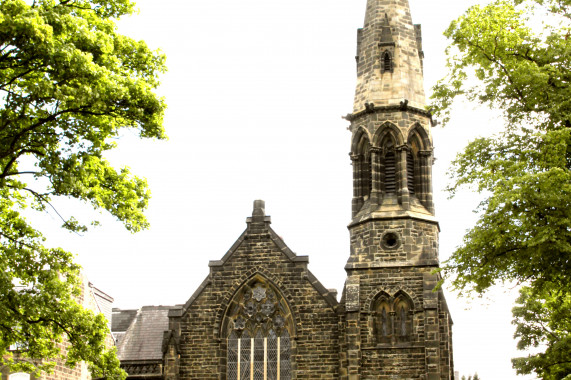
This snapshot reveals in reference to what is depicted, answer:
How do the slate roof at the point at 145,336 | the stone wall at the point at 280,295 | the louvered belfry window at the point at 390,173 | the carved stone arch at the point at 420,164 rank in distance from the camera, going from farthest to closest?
the slate roof at the point at 145,336
the louvered belfry window at the point at 390,173
the carved stone arch at the point at 420,164
the stone wall at the point at 280,295

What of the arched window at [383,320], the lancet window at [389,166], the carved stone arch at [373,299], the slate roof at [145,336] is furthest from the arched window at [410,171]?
the slate roof at [145,336]

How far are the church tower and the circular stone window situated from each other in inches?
1.3

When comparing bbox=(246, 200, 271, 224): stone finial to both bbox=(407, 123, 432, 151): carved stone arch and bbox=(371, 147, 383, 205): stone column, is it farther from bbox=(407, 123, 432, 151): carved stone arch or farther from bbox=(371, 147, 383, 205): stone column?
bbox=(407, 123, 432, 151): carved stone arch

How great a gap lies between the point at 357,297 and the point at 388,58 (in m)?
8.91

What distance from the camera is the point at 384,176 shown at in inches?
1188

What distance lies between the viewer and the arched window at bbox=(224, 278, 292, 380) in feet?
92.1

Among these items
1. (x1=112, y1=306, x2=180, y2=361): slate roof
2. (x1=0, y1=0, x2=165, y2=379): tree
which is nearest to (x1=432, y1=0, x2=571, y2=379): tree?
(x1=0, y1=0, x2=165, y2=379): tree

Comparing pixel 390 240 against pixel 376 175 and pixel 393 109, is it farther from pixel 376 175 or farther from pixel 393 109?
pixel 393 109

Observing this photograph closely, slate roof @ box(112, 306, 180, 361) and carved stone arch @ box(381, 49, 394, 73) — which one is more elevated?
carved stone arch @ box(381, 49, 394, 73)

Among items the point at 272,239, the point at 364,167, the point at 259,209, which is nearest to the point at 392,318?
the point at 272,239

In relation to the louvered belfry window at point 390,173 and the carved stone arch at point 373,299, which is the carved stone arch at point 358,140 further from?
the carved stone arch at point 373,299

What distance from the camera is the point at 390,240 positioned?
29219 mm

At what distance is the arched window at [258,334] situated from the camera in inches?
1105

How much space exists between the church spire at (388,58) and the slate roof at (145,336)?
10.2 metres
